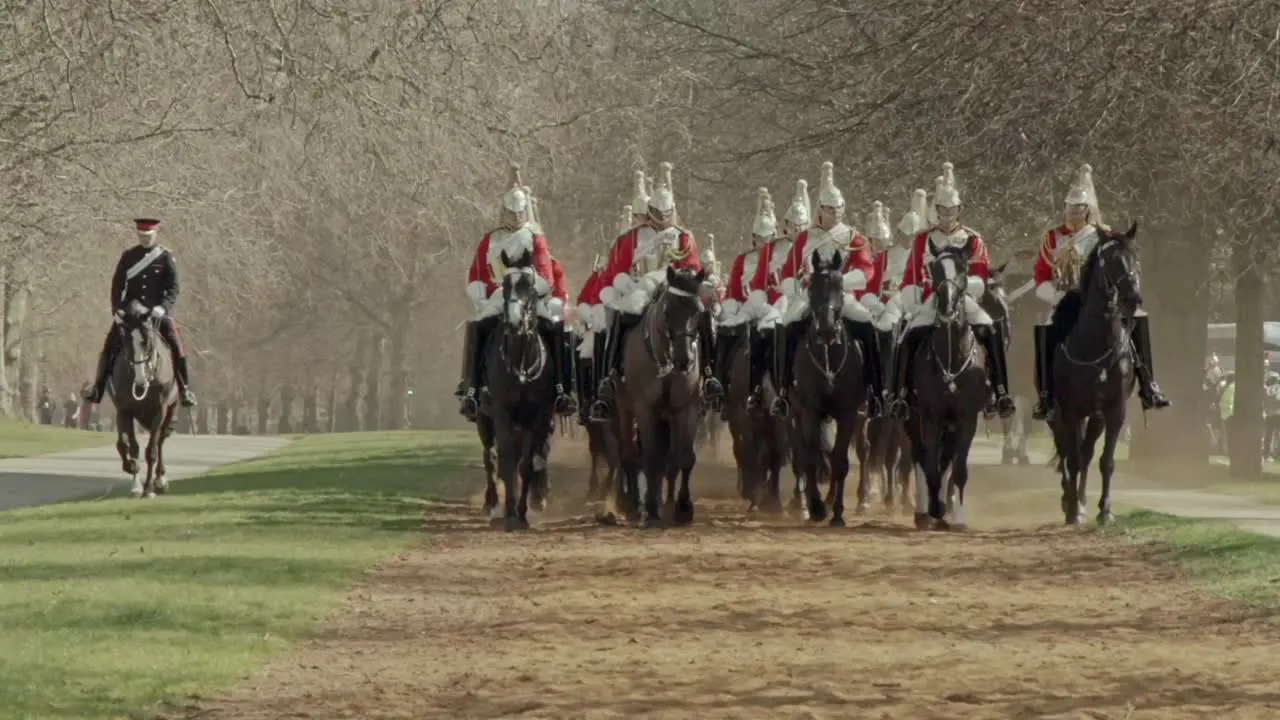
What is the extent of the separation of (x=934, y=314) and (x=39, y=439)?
2849 cm

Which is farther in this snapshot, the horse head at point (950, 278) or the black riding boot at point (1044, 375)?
the black riding boot at point (1044, 375)

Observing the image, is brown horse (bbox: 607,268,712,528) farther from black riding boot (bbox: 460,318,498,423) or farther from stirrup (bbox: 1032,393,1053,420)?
stirrup (bbox: 1032,393,1053,420)

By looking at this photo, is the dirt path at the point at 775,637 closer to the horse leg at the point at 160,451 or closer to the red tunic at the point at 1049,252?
the red tunic at the point at 1049,252

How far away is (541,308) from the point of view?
23062 millimetres

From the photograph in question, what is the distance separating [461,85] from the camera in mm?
24203

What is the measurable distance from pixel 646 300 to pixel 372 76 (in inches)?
125

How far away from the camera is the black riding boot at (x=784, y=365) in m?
23.6

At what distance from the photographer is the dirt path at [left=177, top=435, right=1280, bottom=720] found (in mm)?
11859

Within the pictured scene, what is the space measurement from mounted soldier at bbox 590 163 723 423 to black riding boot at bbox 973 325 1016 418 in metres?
2.50

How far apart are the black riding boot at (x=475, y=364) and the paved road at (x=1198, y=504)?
6.93m

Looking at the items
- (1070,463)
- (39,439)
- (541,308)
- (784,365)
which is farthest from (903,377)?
(39,439)

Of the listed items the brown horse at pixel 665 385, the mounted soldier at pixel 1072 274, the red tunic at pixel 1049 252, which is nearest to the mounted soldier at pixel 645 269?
the brown horse at pixel 665 385

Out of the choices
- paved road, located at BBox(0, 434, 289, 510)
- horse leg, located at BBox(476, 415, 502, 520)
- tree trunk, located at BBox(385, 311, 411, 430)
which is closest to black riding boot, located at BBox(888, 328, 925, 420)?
horse leg, located at BBox(476, 415, 502, 520)

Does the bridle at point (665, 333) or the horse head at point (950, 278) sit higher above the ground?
the horse head at point (950, 278)
